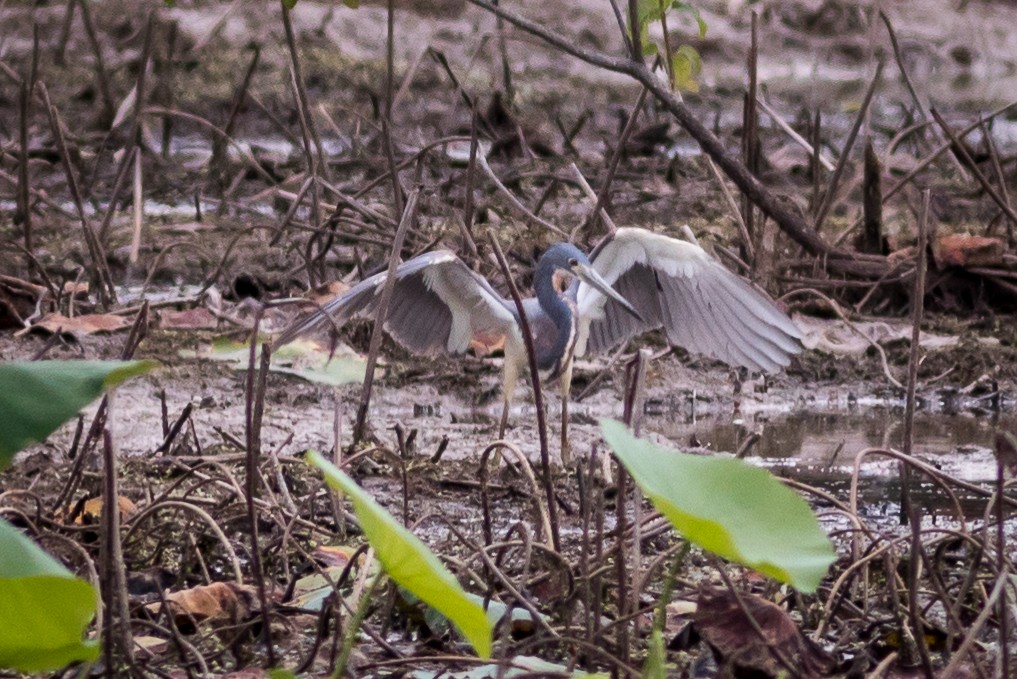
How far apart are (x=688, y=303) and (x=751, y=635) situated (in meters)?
2.60

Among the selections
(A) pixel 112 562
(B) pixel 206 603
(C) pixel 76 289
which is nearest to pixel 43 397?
(A) pixel 112 562

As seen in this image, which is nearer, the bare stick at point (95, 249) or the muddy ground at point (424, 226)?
the muddy ground at point (424, 226)

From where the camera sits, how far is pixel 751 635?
8.34 ft

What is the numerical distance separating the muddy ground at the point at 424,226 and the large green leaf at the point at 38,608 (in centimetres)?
64

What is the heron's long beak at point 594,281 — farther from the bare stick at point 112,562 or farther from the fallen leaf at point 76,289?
the bare stick at point 112,562

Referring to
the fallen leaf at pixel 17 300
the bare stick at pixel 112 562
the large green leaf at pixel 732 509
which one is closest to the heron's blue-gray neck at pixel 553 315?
the fallen leaf at pixel 17 300

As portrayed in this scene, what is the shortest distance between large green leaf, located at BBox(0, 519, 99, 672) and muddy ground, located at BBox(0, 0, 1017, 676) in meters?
0.64

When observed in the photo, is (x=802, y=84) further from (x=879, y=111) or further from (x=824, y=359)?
(x=824, y=359)

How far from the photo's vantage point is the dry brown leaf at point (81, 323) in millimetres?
5191

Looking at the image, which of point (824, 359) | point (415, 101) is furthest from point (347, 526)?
point (415, 101)

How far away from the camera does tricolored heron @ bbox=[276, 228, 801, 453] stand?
4.79 metres

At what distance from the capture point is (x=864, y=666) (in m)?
2.69

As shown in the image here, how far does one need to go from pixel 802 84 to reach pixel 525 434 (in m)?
Result: 7.84

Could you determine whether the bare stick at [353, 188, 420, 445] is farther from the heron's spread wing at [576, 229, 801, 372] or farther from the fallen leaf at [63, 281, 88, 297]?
the fallen leaf at [63, 281, 88, 297]
